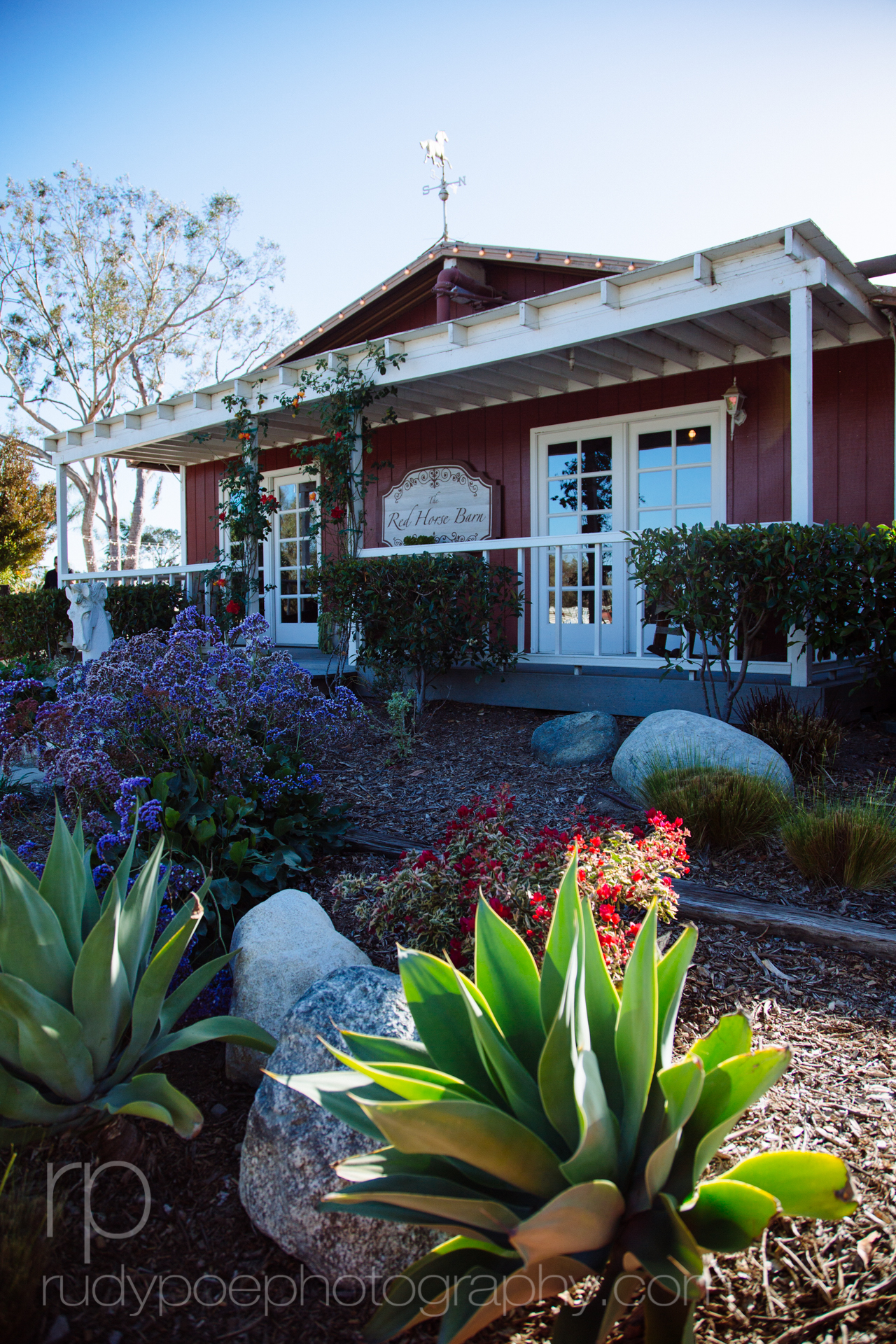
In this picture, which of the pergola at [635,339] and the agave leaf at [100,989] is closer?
the agave leaf at [100,989]

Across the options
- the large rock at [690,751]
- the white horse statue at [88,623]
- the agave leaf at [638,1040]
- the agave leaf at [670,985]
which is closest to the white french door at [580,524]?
the large rock at [690,751]

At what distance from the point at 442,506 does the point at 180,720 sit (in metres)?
6.33

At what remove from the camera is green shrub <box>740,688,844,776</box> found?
4914 millimetres

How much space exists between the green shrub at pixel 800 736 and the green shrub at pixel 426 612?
2.32 metres

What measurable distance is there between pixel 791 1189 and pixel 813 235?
5.77m

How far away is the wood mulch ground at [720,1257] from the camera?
63.1 inches

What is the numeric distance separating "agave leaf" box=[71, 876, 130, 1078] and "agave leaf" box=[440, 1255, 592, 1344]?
3.30 feet

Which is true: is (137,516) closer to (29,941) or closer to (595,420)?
(595,420)

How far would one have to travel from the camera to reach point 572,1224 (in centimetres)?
124

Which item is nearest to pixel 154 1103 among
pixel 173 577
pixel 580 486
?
pixel 580 486

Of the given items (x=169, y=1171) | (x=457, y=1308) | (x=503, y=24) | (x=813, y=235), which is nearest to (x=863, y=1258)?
(x=457, y=1308)

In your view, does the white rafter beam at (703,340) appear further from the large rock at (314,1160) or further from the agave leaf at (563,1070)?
the agave leaf at (563,1070)

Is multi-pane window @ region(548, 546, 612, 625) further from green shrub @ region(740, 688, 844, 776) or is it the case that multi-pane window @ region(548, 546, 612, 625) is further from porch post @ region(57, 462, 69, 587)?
porch post @ region(57, 462, 69, 587)

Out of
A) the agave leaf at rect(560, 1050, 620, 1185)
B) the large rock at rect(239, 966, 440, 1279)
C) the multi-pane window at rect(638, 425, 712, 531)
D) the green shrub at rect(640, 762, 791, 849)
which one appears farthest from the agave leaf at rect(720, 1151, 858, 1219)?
the multi-pane window at rect(638, 425, 712, 531)
